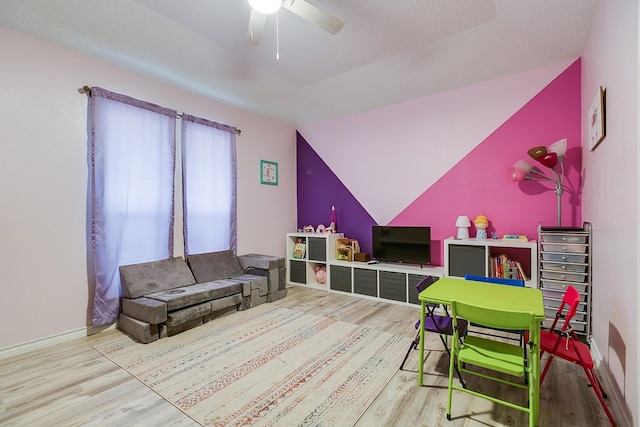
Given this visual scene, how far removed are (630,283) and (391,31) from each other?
250cm

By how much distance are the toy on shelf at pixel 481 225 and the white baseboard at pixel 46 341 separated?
14.3ft

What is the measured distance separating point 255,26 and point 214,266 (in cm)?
295

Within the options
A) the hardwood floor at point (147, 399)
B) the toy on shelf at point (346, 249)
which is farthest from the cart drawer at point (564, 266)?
the toy on shelf at point (346, 249)

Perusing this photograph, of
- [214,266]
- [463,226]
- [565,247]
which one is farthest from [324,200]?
[565,247]

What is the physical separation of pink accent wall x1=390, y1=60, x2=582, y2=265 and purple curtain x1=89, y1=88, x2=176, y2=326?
349 cm

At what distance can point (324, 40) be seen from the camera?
110 inches

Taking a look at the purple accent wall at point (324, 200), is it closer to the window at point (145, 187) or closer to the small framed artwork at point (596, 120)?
the window at point (145, 187)

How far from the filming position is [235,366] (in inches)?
96.0

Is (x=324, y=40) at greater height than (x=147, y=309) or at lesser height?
greater

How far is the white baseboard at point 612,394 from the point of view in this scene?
5.48ft

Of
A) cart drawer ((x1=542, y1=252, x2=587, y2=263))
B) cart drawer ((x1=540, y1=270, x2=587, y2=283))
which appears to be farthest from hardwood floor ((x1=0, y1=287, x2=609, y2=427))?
cart drawer ((x1=542, y1=252, x2=587, y2=263))

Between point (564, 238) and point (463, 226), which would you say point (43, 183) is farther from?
point (564, 238)

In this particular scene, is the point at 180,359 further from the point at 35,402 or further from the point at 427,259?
the point at 427,259

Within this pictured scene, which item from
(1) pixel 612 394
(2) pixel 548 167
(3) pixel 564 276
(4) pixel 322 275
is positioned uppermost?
(2) pixel 548 167
